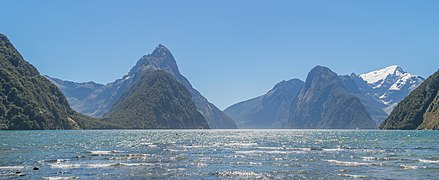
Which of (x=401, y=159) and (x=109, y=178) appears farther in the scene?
(x=401, y=159)

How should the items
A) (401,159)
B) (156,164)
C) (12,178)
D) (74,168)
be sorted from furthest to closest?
(401,159) < (156,164) < (74,168) < (12,178)

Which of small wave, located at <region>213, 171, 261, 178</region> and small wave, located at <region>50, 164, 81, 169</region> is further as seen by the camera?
small wave, located at <region>50, 164, 81, 169</region>

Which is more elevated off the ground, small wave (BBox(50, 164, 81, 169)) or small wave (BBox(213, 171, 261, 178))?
small wave (BBox(50, 164, 81, 169))

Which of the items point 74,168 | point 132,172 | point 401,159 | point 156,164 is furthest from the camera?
point 401,159

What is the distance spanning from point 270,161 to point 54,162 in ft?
103

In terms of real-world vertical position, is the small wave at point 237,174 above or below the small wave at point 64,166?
below

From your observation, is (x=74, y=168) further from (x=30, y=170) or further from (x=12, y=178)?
(x=12, y=178)

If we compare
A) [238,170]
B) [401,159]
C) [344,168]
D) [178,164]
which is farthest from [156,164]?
[401,159]

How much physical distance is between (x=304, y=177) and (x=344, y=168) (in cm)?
1046

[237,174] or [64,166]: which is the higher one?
[64,166]

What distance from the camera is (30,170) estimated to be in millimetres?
56250

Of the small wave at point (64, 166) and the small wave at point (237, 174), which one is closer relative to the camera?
the small wave at point (237, 174)

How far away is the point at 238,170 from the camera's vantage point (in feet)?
187

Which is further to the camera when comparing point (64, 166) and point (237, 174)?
point (64, 166)
